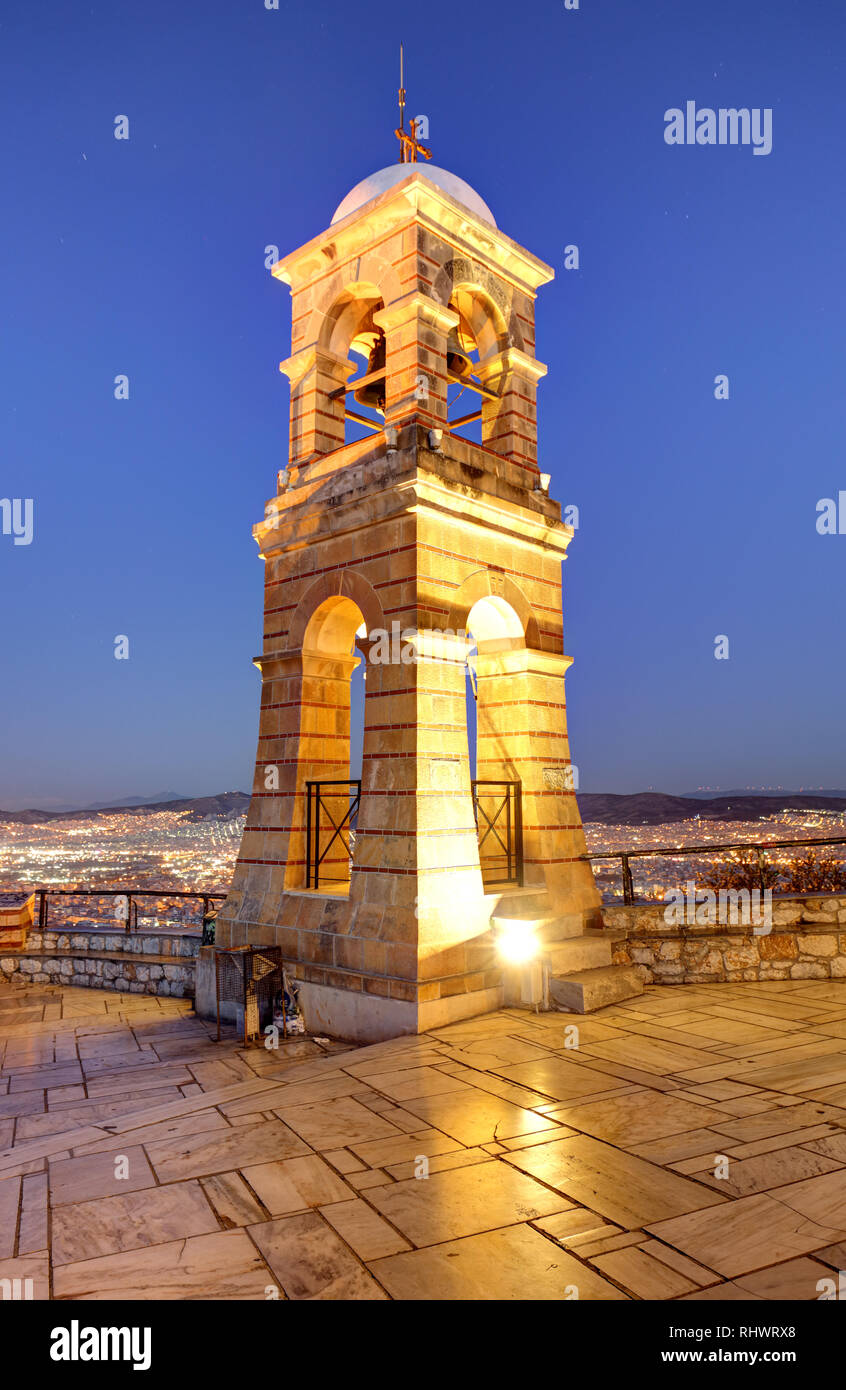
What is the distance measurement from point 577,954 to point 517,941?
0.96 metres

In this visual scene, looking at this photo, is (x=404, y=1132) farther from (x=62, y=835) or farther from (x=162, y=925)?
(x=62, y=835)

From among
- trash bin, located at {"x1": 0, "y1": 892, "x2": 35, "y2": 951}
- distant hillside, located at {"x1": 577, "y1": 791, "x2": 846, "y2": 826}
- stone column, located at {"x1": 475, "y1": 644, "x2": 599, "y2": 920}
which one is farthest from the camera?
distant hillside, located at {"x1": 577, "y1": 791, "x2": 846, "y2": 826}

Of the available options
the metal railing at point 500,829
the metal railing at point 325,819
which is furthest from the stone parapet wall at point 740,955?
the metal railing at point 325,819

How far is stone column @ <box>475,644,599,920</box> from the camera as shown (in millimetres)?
8781

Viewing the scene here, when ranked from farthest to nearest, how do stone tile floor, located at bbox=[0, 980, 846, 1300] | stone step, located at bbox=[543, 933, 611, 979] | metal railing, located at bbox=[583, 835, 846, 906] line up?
metal railing, located at bbox=[583, 835, 846, 906], stone step, located at bbox=[543, 933, 611, 979], stone tile floor, located at bbox=[0, 980, 846, 1300]

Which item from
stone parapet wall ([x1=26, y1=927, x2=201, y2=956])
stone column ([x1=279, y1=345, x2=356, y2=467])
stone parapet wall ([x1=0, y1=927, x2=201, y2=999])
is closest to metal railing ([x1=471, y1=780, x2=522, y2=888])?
stone column ([x1=279, y1=345, x2=356, y2=467])

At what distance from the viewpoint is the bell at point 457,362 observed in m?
9.41

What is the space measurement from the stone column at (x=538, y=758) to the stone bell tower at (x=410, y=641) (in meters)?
0.03

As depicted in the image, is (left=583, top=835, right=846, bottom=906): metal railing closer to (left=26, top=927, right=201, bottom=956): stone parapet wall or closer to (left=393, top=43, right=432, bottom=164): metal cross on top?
(left=26, top=927, right=201, bottom=956): stone parapet wall

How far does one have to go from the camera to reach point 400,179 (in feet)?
28.8

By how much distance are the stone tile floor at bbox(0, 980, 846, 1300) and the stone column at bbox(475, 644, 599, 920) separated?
1.99 m

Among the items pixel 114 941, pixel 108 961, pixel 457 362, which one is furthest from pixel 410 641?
pixel 114 941

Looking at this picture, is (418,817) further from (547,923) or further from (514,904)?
(547,923)

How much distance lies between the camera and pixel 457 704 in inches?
309
